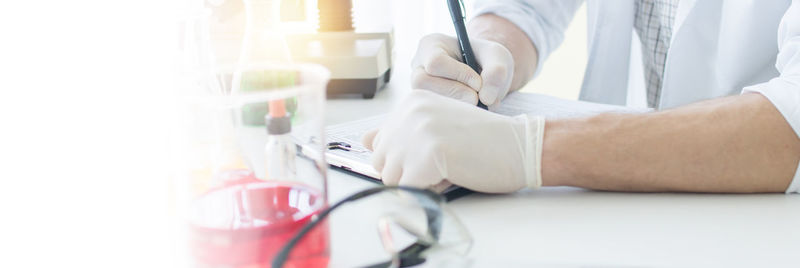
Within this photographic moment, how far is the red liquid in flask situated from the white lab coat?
24.2 inches

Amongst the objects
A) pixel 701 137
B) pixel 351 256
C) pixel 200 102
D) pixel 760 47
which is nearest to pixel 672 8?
pixel 760 47

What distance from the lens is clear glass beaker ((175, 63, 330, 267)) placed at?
1.36 ft

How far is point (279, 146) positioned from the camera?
494mm

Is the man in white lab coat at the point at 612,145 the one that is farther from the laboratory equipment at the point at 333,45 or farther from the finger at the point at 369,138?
the laboratory equipment at the point at 333,45

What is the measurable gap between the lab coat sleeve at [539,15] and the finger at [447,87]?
15.8 inches

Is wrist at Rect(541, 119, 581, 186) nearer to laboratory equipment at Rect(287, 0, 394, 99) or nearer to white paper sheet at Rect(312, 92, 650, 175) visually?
white paper sheet at Rect(312, 92, 650, 175)

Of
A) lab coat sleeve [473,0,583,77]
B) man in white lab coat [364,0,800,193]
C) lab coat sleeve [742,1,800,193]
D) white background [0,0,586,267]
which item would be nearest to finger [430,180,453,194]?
man in white lab coat [364,0,800,193]

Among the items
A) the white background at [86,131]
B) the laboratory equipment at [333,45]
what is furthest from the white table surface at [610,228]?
the laboratory equipment at [333,45]

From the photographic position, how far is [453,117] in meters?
0.66

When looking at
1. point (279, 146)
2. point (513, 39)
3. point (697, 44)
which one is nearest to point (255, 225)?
point (279, 146)

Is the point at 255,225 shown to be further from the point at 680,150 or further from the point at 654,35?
the point at 654,35

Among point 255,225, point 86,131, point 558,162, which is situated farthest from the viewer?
point 86,131

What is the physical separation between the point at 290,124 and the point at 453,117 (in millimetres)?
241

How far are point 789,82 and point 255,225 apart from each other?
703mm
